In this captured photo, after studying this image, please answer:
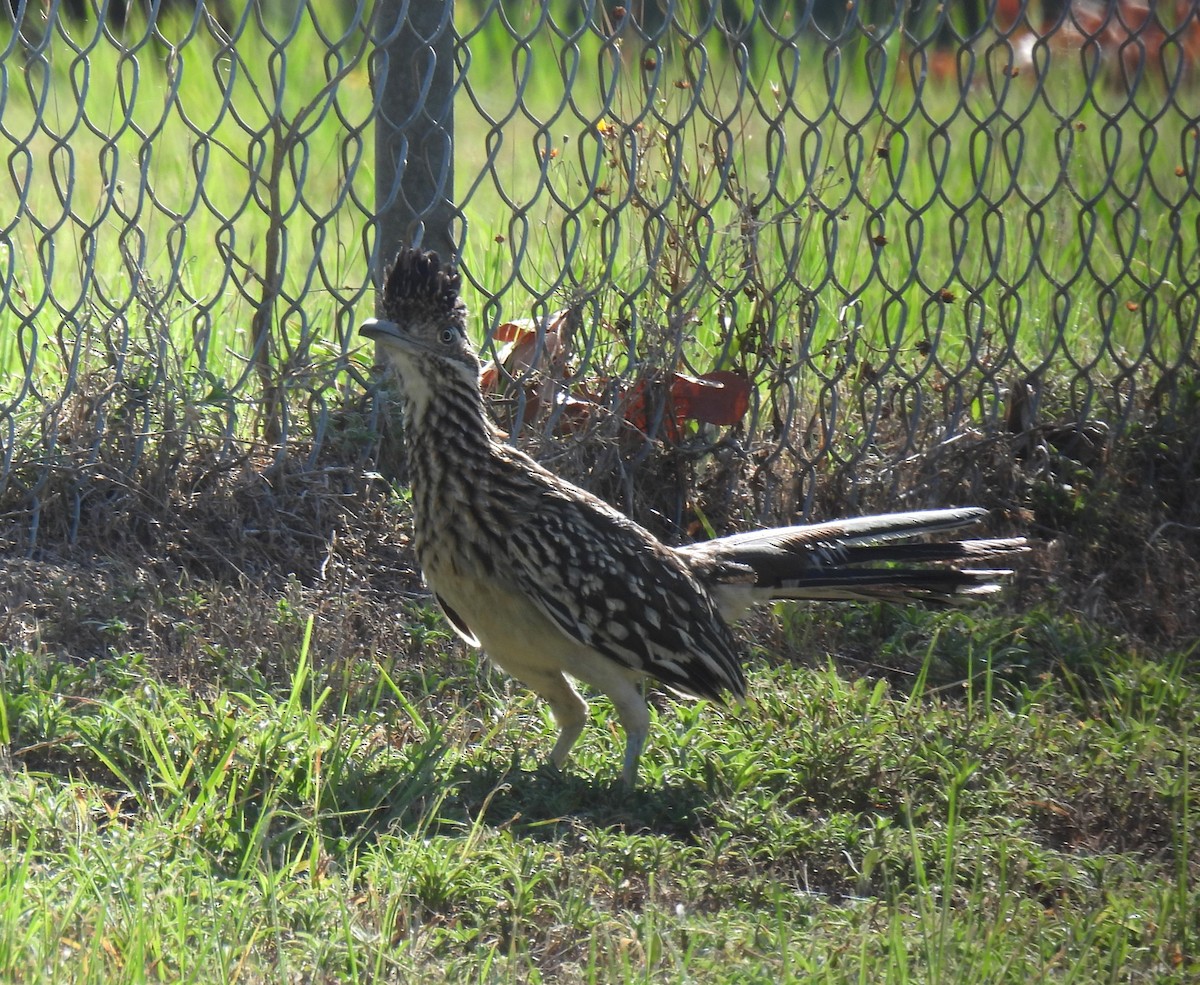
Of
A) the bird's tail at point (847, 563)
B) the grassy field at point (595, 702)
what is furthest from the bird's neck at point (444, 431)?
the bird's tail at point (847, 563)

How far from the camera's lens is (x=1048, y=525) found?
5770mm

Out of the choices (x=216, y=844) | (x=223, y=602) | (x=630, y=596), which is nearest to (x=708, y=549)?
(x=630, y=596)

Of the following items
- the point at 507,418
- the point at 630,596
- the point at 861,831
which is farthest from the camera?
the point at 507,418

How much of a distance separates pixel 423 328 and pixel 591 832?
147 centimetres

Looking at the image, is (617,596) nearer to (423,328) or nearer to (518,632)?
(518,632)

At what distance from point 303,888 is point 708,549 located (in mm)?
1861

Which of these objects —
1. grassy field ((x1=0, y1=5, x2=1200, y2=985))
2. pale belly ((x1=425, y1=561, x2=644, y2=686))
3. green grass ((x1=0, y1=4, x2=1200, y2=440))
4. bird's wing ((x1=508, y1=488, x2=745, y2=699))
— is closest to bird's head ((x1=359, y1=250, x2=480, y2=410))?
bird's wing ((x1=508, y1=488, x2=745, y2=699))

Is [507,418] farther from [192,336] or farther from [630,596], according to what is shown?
[630,596]

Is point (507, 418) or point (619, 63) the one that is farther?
point (507, 418)

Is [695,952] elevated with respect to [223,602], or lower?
lower

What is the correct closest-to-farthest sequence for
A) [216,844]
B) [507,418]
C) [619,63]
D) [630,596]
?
[216,844] → [630,596] → [619,63] → [507,418]

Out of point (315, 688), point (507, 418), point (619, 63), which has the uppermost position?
point (619, 63)

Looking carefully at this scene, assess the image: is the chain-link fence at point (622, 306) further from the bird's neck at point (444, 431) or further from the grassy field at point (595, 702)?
the bird's neck at point (444, 431)

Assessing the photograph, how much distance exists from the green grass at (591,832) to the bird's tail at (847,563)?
30cm
